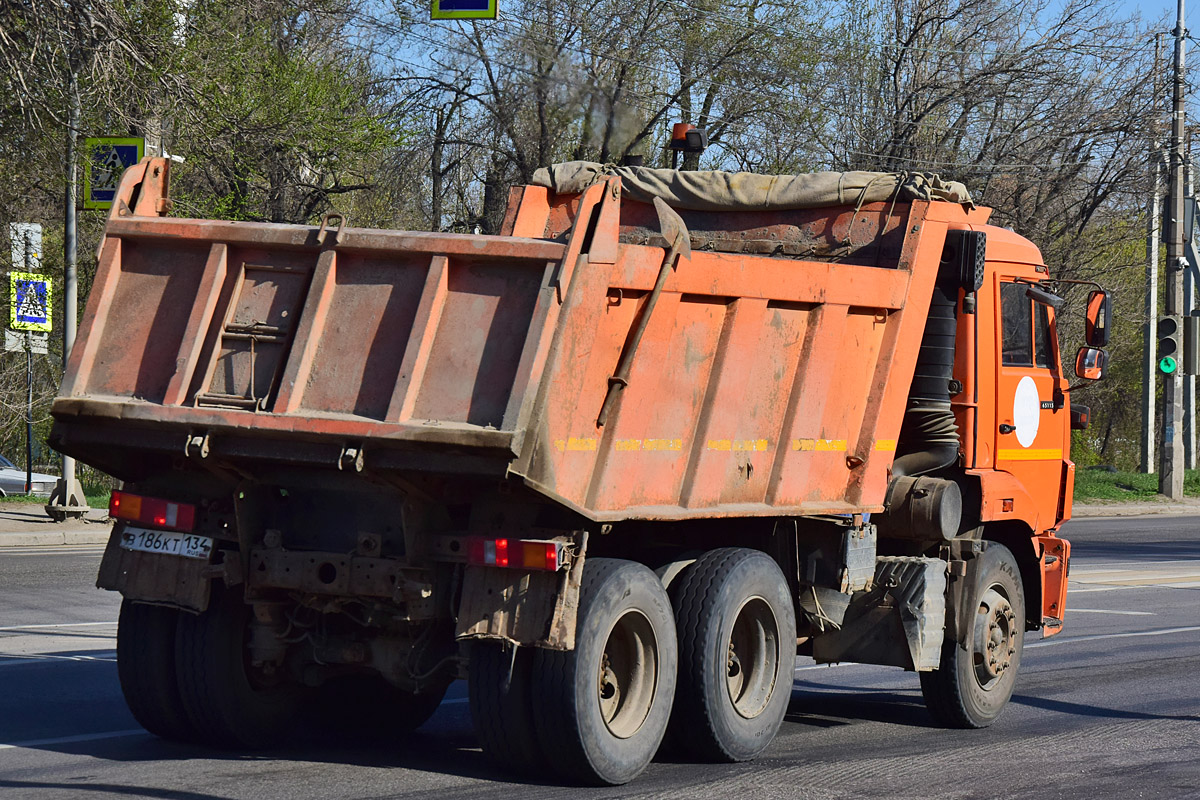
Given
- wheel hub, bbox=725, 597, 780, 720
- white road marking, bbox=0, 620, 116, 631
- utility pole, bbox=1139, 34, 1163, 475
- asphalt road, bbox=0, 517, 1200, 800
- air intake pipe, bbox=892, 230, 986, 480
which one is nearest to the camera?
asphalt road, bbox=0, 517, 1200, 800

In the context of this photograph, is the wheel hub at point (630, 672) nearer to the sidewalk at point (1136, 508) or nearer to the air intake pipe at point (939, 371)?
the air intake pipe at point (939, 371)

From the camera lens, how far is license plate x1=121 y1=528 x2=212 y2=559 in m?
6.72

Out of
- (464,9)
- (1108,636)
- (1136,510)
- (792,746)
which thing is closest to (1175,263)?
(1136,510)

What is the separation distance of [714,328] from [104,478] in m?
25.4

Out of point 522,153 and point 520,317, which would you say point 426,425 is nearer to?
point 520,317

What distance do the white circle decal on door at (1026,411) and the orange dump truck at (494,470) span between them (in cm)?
135

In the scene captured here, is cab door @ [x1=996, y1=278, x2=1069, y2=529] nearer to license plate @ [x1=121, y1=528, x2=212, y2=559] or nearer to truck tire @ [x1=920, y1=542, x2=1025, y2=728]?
truck tire @ [x1=920, y1=542, x2=1025, y2=728]

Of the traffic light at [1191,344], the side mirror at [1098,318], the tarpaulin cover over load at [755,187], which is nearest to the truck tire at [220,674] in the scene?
the tarpaulin cover over load at [755,187]

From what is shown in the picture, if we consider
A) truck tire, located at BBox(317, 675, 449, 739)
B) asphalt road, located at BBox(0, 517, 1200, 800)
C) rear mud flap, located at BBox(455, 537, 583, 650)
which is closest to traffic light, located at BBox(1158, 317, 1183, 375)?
asphalt road, located at BBox(0, 517, 1200, 800)

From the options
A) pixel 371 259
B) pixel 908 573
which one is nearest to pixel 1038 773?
pixel 908 573

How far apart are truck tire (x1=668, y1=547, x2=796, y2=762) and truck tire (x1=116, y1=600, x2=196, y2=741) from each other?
230 centimetres

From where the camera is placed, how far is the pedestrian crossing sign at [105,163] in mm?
17203

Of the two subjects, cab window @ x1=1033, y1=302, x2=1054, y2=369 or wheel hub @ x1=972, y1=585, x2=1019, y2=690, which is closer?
wheel hub @ x1=972, y1=585, x2=1019, y2=690

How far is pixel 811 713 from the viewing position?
915cm
